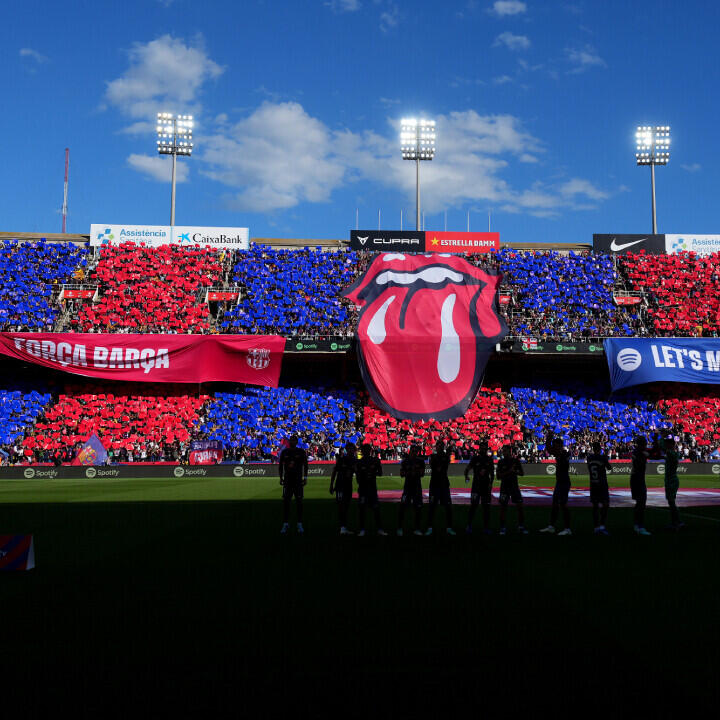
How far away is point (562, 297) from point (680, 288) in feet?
31.7

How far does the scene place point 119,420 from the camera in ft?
133

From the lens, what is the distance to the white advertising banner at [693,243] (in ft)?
172

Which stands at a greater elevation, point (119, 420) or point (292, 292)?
point (292, 292)

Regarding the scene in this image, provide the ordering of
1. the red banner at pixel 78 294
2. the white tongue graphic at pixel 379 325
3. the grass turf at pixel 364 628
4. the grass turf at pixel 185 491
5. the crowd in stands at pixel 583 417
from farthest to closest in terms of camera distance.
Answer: the red banner at pixel 78 294 → the white tongue graphic at pixel 379 325 → the crowd in stands at pixel 583 417 → the grass turf at pixel 185 491 → the grass turf at pixel 364 628

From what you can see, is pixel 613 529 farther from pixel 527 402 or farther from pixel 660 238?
pixel 660 238

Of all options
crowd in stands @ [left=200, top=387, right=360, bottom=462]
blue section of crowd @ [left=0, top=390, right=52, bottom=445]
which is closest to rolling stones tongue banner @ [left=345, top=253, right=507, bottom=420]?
crowd in stands @ [left=200, top=387, right=360, bottom=462]

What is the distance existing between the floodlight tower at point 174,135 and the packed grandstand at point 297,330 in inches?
457

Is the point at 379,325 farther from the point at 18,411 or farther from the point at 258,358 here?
the point at 18,411

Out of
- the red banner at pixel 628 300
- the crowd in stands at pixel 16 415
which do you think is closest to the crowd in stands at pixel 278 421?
the crowd in stands at pixel 16 415

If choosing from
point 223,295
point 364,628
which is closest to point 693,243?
point 223,295

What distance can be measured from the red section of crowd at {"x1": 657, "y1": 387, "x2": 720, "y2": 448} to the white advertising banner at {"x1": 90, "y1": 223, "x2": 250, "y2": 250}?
114ft

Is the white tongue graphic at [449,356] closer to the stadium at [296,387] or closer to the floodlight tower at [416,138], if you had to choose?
the stadium at [296,387]

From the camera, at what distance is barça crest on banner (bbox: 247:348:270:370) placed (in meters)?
41.2

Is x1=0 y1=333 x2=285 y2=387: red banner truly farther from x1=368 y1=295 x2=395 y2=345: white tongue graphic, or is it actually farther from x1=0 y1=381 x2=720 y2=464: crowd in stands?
x1=368 y1=295 x2=395 y2=345: white tongue graphic
